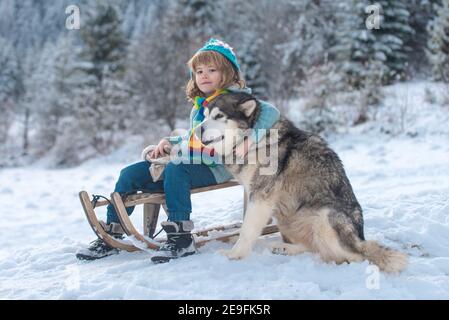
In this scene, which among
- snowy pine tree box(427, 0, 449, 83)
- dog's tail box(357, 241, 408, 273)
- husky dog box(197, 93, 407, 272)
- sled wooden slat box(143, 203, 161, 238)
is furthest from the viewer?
snowy pine tree box(427, 0, 449, 83)

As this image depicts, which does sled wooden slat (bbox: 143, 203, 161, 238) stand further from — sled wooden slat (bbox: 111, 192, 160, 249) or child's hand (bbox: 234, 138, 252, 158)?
child's hand (bbox: 234, 138, 252, 158)

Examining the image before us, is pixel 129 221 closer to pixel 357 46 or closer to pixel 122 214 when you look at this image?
pixel 122 214

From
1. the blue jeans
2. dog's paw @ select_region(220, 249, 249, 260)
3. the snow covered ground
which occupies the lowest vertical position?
the snow covered ground

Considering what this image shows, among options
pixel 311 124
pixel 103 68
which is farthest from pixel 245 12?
pixel 311 124

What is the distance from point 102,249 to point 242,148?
142 cm

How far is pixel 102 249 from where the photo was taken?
3.28 m

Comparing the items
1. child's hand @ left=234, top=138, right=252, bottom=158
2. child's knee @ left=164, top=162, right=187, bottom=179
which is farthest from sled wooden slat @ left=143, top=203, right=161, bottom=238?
child's hand @ left=234, top=138, right=252, bottom=158

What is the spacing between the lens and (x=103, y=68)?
2023 centimetres

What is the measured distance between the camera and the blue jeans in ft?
9.92

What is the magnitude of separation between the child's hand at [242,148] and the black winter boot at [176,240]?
634mm

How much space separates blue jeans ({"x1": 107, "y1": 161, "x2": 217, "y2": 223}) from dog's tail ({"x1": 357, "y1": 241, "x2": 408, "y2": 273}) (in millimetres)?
1262

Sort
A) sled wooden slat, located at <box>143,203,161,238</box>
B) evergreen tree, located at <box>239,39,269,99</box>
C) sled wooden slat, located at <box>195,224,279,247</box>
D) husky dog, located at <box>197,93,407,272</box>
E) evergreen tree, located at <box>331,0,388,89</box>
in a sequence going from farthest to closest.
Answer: evergreen tree, located at <box>239,39,269,99</box> → evergreen tree, located at <box>331,0,388,89</box> → sled wooden slat, located at <box>143,203,161,238</box> → sled wooden slat, located at <box>195,224,279,247</box> → husky dog, located at <box>197,93,407,272</box>

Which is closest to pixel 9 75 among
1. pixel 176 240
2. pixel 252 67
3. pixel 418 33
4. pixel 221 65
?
pixel 252 67

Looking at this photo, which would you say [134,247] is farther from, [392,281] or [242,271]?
[392,281]
